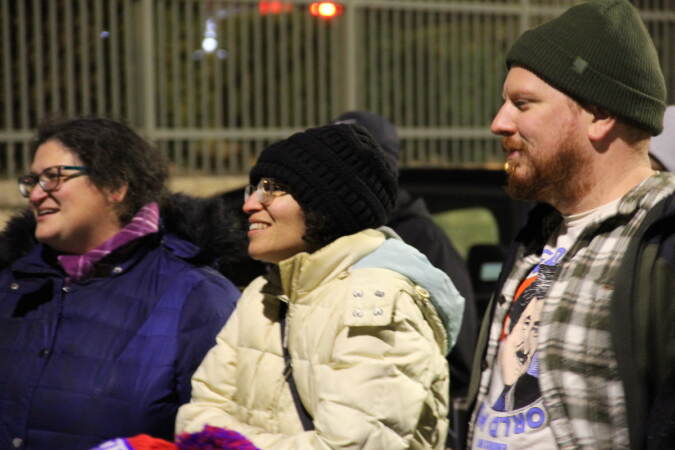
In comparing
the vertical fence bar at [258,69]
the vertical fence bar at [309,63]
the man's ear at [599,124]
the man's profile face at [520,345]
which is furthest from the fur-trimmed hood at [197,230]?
the vertical fence bar at [309,63]

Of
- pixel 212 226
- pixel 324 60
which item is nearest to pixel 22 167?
pixel 324 60

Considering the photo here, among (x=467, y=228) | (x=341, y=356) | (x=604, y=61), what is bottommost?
(x=467, y=228)

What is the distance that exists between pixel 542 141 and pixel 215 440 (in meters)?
1.11

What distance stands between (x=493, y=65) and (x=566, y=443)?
970cm

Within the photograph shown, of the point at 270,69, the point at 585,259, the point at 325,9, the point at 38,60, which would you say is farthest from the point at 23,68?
the point at 585,259

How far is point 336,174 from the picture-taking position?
2859mm

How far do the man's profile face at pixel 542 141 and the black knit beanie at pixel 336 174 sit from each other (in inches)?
22.0

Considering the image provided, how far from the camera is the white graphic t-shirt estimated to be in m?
2.27

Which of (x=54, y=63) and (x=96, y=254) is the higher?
(x=54, y=63)

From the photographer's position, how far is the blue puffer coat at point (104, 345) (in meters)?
3.19

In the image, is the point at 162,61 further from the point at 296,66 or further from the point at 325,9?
the point at 325,9

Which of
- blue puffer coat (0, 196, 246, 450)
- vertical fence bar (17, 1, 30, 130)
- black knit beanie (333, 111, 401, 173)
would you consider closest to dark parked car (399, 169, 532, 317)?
black knit beanie (333, 111, 401, 173)

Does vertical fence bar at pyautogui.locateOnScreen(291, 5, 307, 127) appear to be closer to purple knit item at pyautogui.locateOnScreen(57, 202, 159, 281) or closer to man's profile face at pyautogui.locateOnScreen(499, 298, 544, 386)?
purple knit item at pyautogui.locateOnScreen(57, 202, 159, 281)

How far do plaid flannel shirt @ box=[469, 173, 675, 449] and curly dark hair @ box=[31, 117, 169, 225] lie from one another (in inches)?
71.2
